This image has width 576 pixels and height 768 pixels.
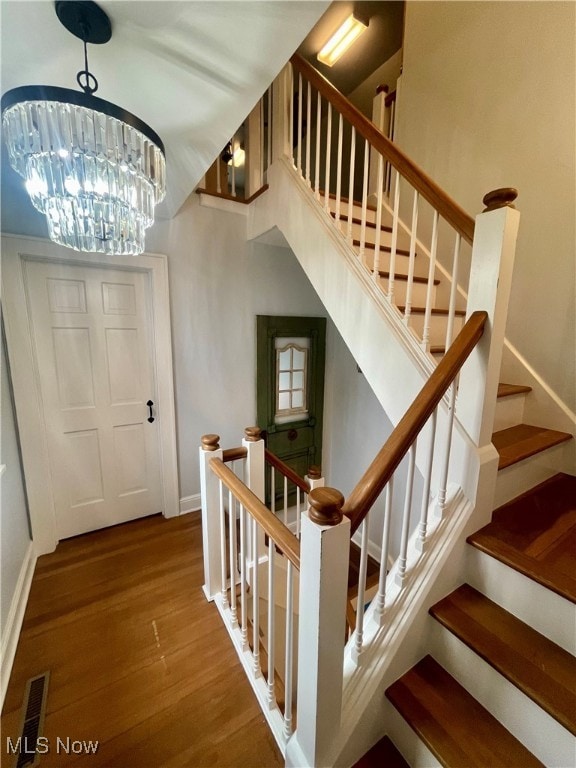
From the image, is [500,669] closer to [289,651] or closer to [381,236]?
[289,651]

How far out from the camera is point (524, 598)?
41.9 inches

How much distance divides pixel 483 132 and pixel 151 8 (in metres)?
2.04

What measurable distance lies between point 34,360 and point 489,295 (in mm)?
2555

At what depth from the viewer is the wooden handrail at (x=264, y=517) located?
95cm

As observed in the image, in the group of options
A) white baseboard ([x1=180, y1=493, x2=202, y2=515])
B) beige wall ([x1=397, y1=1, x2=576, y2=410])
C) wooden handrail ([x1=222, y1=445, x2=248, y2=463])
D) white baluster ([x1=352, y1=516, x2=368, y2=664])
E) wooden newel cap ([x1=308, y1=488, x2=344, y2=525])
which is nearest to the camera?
wooden newel cap ([x1=308, y1=488, x2=344, y2=525])

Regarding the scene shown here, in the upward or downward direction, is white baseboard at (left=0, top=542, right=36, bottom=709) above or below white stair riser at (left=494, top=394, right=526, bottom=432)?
below

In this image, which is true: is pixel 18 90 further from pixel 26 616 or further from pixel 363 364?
pixel 26 616

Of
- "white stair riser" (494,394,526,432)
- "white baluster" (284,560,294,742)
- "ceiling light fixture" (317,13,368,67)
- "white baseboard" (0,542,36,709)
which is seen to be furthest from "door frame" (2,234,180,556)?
"ceiling light fixture" (317,13,368,67)

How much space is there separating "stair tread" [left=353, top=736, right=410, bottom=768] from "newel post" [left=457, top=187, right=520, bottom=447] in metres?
1.09

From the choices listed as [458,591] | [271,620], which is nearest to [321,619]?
[271,620]

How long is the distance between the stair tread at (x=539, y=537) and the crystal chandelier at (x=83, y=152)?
5.94 feet

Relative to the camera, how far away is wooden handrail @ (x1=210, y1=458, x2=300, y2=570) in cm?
95

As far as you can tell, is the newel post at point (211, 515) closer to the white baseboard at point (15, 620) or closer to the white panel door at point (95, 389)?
the white baseboard at point (15, 620)

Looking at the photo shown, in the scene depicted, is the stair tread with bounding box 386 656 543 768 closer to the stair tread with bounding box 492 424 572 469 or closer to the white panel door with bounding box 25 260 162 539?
the stair tread with bounding box 492 424 572 469
